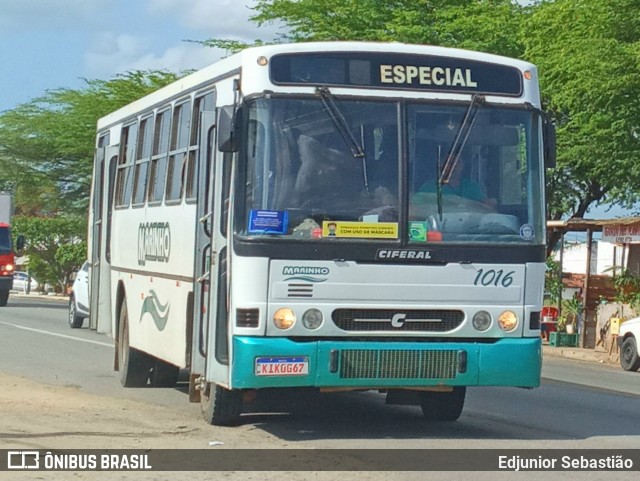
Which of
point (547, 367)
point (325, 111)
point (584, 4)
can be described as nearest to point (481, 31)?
point (584, 4)

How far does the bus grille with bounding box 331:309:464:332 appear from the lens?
11086mm

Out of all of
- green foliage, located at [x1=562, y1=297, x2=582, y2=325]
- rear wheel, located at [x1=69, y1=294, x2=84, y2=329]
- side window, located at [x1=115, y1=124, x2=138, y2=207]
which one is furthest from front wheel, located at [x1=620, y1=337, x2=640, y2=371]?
rear wheel, located at [x1=69, y1=294, x2=84, y2=329]

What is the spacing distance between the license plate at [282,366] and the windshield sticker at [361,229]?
1.01 m

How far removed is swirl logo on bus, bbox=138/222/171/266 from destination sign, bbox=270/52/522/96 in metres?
2.82

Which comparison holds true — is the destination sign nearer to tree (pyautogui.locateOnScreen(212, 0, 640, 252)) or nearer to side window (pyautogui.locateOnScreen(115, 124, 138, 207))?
side window (pyautogui.locateOnScreen(115, 124, 138, 207))

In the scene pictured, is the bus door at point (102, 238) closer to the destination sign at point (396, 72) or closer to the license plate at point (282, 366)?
the destination sign at point (396, 72)

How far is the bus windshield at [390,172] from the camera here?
10945mm

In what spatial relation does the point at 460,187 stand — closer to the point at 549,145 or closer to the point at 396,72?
the point at 549,145

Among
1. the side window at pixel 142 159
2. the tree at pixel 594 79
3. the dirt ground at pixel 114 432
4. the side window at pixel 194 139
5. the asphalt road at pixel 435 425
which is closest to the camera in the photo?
the dirt ground at pixel 114 432

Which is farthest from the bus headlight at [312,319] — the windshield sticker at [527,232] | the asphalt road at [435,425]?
the windshield sticker at [527,232]

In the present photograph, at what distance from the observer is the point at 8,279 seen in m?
40.6

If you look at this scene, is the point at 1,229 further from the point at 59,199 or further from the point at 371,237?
the point at 371,237

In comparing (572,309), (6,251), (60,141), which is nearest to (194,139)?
(572,309)

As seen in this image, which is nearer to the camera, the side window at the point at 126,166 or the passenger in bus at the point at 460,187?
the passenger in bus at the point at 460,187
